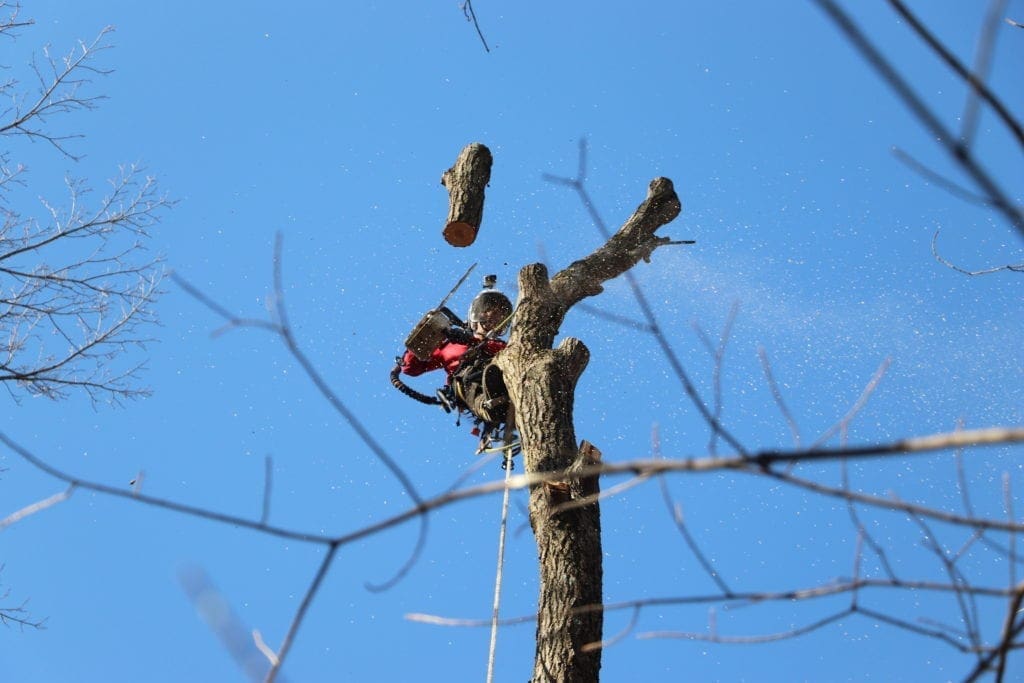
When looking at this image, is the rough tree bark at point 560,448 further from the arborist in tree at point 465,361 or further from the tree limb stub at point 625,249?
the arborist in tree at point 465,361

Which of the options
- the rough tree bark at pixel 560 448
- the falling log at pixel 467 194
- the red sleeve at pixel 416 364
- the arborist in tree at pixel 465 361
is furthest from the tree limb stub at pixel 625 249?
the red sleeve at pixel 416 364

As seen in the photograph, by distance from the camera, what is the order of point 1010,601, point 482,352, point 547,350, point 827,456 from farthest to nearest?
point 482,352
point 547,350
point 1010,601
point 827,456

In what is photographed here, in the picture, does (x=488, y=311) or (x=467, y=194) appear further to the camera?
(x=488, y=311)

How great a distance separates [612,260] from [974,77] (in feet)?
15.0

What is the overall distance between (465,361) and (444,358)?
151 mm

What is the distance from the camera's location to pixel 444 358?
16.7ft

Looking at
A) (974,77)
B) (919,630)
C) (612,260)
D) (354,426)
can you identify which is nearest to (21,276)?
(612,260)

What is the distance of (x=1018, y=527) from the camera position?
1.02 metres

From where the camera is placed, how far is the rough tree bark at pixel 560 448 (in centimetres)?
353

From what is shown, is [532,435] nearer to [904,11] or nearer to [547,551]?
[547,551]

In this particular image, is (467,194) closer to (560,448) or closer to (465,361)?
(465,361)

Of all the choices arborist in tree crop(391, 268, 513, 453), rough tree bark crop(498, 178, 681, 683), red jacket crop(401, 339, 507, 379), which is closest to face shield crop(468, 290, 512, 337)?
arborist in tree crop(391, 268, 513, 453)

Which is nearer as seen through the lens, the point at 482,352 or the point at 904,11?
the point at 904,11

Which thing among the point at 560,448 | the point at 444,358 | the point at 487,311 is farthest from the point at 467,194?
the point at 560,448
